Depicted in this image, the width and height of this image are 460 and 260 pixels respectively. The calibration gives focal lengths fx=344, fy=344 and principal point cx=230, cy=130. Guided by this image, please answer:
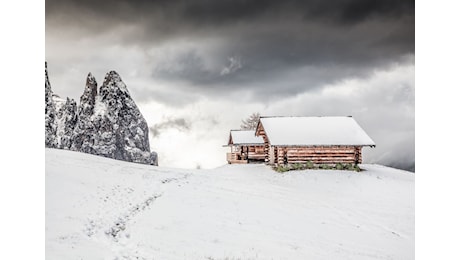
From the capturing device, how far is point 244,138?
46.8 m

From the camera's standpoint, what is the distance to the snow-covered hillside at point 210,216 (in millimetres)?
11922

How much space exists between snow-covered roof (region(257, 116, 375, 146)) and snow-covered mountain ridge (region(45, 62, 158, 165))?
5336cm

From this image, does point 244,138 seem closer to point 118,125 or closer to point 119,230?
point 119,230

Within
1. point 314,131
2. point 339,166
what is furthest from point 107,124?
point 339,166

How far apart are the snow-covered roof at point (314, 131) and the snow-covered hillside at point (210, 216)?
6.75 metres

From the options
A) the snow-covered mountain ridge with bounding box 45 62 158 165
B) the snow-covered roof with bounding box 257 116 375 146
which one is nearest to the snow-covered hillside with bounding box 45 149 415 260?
the snow-covered roof with bounding box 257 116 375 146

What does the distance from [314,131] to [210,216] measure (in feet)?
70.5

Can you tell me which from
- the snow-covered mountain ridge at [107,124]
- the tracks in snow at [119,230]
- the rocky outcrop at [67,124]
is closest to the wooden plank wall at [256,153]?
the tracks in snow at [119,230]

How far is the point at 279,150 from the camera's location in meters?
33.3

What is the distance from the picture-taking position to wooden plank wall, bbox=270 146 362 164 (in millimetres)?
33156
